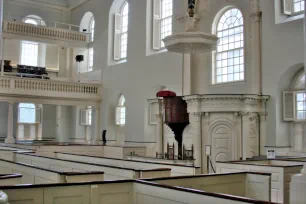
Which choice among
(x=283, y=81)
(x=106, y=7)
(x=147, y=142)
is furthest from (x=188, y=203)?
(x=106, y=7)

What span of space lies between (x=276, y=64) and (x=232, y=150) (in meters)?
3.12

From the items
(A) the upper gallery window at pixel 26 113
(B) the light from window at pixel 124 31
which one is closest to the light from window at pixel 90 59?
(B) the light from window at pixel 124 31

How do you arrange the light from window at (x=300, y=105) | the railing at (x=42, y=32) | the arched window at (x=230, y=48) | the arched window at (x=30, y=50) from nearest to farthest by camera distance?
1. the light from window at (x=300, y=105)
2. the arched window at (x=230, y=48)
3. the railing at (x=42, y=32)
4. the arched window at (x=30, y=50)

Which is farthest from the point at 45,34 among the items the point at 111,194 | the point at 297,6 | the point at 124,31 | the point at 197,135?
the point at 111,194

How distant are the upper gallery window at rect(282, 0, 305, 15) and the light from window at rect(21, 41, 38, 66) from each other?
55.7 ft

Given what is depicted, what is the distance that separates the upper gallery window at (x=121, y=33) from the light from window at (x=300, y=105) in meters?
11.2

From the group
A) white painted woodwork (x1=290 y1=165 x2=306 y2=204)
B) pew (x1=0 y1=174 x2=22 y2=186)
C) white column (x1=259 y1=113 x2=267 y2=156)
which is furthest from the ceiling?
white painted woodwork (x1=290 y1=165 x2=306 y2=204)

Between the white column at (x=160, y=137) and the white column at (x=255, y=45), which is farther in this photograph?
the white column at (x=160, y=137)

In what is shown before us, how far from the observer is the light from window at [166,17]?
60.6 ft

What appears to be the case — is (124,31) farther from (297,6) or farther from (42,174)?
(42,174)

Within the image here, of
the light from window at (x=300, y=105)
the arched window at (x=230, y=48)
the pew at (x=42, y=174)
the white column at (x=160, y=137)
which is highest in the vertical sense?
the arched window at (x=230, y=48)

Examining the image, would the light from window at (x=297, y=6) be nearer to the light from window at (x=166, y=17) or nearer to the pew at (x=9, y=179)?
the light from window at (x=166, y=17)

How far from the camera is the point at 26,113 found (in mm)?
25156

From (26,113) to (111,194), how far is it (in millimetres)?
20437
